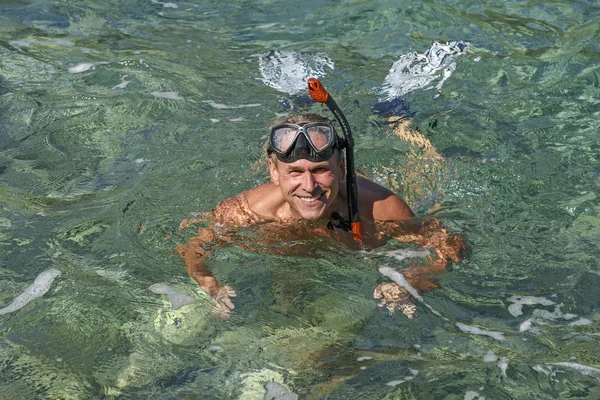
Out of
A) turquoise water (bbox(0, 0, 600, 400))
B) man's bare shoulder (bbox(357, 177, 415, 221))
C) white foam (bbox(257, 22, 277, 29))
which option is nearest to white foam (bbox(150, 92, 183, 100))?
turquoise water (bbox(0, 0, 600, 400))

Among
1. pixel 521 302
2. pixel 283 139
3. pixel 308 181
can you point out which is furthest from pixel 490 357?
pixel 283 139

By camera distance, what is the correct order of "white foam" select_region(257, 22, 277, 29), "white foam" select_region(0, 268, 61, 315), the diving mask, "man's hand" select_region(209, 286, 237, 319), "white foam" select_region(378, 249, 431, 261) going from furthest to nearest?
"white foam" select_region(257, 22, 277, 29) → "white foam" select_region(378, 249, 431, 261) → the diving mask → "white foam" select_region(0, 268, 61, 315) → "man's hand" select_region(209, 286, 237, 319)

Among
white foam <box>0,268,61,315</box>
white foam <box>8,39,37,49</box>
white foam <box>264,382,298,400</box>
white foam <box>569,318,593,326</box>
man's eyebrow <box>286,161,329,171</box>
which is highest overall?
man's eyebrow <box>286,161,329,171</box>

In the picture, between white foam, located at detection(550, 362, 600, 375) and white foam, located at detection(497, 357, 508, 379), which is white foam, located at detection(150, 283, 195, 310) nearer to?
white foam, located at detection(497, 357, 508, 379)

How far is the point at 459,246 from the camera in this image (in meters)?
4.89

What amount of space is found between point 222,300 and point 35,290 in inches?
42.0

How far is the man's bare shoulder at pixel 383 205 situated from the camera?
5.10 m

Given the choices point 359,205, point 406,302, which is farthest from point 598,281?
point 359,205

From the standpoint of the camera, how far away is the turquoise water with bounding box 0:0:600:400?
392cm

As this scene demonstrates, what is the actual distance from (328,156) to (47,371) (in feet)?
6.07

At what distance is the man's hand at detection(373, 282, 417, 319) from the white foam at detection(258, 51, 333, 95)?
3010 millimetres

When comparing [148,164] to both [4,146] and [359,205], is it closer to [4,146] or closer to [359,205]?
[4,146]

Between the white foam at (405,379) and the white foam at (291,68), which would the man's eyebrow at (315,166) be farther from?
the white foam at (291,68)

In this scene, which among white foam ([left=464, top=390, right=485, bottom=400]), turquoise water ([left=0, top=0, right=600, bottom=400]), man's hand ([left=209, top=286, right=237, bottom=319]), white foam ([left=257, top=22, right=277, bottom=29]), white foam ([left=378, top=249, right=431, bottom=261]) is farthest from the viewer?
white foam ([left=257, top=22, right=277, bottom=29])
